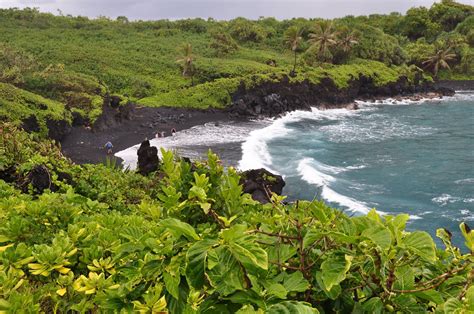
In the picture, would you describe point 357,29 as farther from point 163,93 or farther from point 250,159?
point 250,159

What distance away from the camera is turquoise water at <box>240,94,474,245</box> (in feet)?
66.4

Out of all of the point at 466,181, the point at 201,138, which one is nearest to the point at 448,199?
the point at 466,181

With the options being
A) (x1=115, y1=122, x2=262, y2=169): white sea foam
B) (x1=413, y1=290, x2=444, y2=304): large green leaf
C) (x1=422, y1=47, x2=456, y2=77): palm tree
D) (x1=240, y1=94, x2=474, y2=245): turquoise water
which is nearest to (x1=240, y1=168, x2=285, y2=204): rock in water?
(x1=240, y1=94, x2=474, y2=245): turquoise water

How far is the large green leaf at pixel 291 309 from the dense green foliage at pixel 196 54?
27.8 metres

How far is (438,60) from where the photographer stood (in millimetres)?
66562

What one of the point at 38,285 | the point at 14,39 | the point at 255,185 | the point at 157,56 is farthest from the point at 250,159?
the point at 14,39

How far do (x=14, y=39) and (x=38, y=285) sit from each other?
6293 centimetres

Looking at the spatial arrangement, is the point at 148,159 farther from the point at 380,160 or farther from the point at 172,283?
the point at 380,160

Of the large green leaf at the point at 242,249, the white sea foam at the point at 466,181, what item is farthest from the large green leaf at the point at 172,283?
the white sea foam at the point at 466,181

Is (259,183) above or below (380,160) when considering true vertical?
above

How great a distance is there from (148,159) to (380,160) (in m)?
17.9

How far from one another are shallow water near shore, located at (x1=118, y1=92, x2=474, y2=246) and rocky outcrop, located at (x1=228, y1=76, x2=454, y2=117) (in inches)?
79.1

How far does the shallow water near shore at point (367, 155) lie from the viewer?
20.5 meters

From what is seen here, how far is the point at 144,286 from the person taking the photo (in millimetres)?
2057
